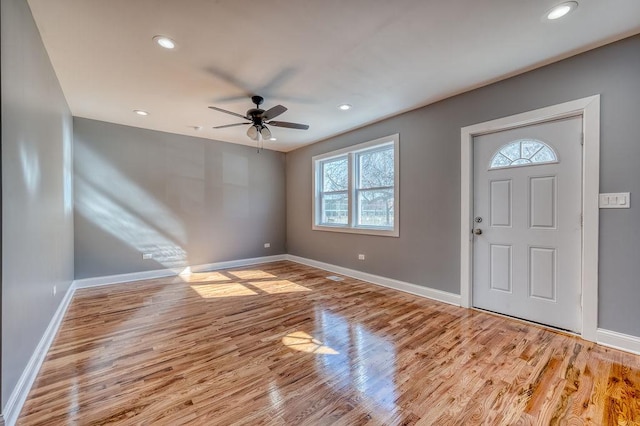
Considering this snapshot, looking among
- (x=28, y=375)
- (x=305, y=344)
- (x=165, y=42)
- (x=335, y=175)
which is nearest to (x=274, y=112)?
(x=165, y=42)

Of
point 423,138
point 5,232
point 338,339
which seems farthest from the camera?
point 423,138

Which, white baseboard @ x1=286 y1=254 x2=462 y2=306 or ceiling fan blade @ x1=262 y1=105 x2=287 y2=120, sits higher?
ceiling fan blade @ x1=262 y1=105 x2=287 y2=120

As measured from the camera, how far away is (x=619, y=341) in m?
2.30

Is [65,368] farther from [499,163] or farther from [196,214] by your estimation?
[499,163]

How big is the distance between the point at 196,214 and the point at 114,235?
4.29 feet

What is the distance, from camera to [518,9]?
6.37 ft

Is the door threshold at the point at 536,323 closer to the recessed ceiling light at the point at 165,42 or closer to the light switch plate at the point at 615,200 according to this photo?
the light switch plate at the point at 615,200

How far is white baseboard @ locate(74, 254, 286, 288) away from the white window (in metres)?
1.64

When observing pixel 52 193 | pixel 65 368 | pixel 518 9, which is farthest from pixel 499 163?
pixel 52 193

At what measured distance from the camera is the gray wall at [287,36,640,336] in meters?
2.27

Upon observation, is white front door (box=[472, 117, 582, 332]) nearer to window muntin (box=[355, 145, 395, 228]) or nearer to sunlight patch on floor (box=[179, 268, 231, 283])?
window muntin (box=[355, 145, 395, 228])

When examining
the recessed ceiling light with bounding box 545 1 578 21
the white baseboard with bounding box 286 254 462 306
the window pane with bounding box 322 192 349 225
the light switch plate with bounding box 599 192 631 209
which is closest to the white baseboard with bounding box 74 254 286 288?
the white baseboard with bounding box 286 254 462 306

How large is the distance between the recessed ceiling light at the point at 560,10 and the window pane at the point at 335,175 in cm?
333

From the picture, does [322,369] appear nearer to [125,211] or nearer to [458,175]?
[458,175]
